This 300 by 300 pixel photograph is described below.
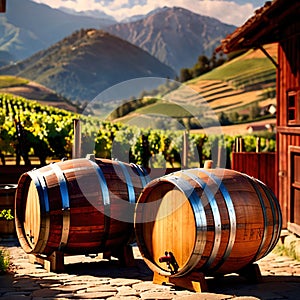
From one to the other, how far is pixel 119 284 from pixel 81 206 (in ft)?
3.51

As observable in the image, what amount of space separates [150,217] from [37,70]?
407 ft

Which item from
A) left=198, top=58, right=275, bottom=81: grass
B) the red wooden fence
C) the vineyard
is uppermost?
left=198, top=58, right=275, bottom=81: grass

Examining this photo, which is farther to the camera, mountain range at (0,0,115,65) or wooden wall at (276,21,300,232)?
mountain range at (0,0,115,65)

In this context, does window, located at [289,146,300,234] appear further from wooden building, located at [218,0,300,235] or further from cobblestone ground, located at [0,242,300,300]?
cobblestone ground, located at [0,242,300,300]

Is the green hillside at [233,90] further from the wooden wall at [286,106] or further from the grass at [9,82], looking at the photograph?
the wooden wall at [286,106]

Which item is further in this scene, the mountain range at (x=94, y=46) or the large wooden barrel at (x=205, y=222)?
the mountain range at (x=94, y=46)

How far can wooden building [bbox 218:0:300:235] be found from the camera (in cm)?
922

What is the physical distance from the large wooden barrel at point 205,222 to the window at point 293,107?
3.11m

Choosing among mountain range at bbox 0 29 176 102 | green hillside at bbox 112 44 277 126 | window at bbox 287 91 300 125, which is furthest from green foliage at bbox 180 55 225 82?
window at bbox 287 91 300 125

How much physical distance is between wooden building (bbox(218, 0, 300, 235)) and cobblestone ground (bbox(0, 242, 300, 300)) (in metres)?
1.72

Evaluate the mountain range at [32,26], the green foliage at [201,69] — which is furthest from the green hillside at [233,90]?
the mountain range at [32,26]

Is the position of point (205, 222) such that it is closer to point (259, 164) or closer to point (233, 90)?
point (259, 164)

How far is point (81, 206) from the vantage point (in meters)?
7.19

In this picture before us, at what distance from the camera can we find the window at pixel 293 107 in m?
9.27
